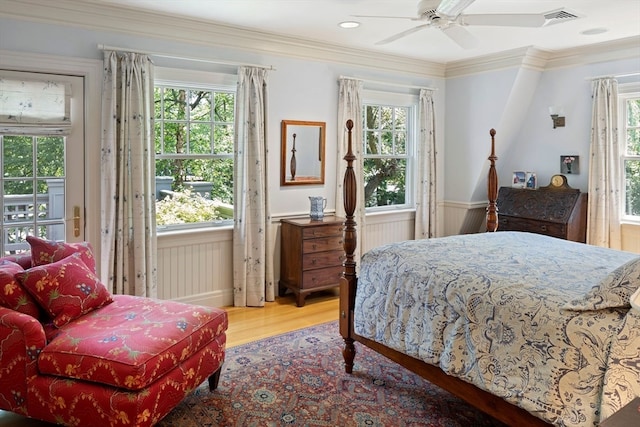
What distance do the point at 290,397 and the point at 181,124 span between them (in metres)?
2.59

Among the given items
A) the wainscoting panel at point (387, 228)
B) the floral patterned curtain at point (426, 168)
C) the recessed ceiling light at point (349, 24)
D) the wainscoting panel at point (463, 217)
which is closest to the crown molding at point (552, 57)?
the floral patterned curtain at point (426, 168)

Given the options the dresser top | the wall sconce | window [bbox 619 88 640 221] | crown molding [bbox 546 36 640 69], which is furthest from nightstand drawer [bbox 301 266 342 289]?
crown molding [bbox 546 36 640 69]

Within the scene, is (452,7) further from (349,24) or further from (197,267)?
(197,267)

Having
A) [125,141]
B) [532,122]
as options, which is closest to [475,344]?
[125,141]

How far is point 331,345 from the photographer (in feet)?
11.6

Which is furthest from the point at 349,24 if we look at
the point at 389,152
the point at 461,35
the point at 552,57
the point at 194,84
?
the point at 552,57

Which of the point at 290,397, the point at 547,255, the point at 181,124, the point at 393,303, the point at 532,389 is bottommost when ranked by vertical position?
the point at 290,397

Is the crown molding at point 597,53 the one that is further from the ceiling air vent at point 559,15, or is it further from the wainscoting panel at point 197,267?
the wainscoting panel at point 197,267

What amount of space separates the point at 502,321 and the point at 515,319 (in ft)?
0.21

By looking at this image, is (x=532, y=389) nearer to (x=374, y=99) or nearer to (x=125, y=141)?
(x=125, y=141)

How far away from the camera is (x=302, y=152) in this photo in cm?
483

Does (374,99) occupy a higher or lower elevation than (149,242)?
higher

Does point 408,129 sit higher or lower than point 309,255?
higher

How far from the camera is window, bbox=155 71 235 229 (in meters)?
4.17
